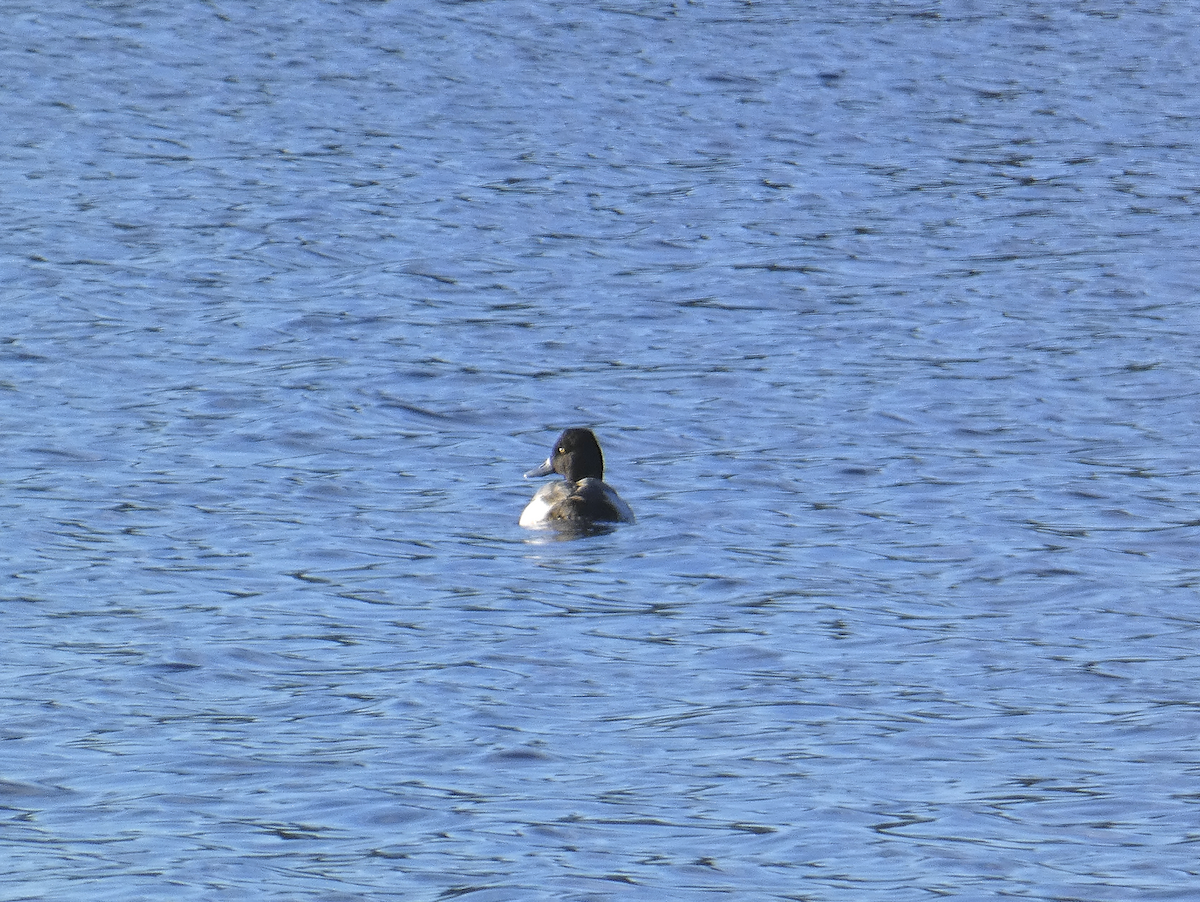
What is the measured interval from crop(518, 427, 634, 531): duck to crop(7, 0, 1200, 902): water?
0.20m

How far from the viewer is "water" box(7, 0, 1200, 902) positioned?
907cm

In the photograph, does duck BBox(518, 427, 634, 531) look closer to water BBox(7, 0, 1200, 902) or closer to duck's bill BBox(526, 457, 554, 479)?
duck's bill BBox(526, 457, 554, 479)

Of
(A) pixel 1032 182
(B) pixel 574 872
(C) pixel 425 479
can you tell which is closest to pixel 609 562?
(C) pixel 425 479

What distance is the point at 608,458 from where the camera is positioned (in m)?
16.0

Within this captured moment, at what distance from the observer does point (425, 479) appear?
596 inches

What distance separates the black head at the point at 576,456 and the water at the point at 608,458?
463 mm

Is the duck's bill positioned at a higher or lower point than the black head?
lower

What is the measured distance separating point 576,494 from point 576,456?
0.75 metres

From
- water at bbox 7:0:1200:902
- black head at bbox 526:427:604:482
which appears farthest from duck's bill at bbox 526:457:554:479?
water at bbox 7:0:1200:902

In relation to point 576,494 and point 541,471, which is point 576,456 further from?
point 576,494

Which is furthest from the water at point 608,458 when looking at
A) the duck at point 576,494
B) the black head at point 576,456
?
the black head at point 576,456

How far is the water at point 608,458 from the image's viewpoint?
907 cm

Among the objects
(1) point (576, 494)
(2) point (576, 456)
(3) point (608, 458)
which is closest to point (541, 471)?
(2) point (576, 456)

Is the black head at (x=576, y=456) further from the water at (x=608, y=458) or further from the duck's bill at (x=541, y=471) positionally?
the water at (x=608, y=458)
